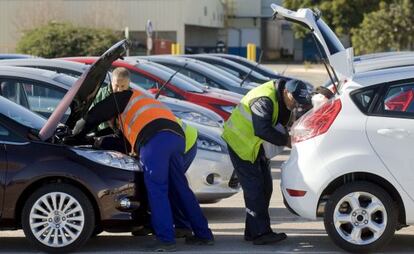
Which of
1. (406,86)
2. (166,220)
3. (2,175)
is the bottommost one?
(166,220)

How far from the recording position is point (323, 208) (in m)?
6.64

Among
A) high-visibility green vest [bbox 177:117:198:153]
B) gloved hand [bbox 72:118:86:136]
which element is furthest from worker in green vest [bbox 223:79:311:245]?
gloved hand [bbox 72:118:86:136]

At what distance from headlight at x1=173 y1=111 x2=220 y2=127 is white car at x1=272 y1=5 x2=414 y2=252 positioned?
3301 millimetres

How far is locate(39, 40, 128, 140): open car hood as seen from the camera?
266 inches

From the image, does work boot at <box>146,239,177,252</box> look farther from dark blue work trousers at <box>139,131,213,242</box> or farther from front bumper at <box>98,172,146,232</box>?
front bumper at <box>98,172,146,232</box>

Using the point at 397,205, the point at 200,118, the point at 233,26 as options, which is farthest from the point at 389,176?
the point at 233,26

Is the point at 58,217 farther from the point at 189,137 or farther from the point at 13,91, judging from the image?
the point at 13,91

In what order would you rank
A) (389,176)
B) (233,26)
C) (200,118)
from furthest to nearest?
(233,26) < (200,118) < (389,176)

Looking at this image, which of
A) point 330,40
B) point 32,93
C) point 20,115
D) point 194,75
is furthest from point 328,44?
point 194,75

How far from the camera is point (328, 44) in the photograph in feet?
22.7

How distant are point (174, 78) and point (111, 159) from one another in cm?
565

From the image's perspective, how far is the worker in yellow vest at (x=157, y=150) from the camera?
6695 millimetres

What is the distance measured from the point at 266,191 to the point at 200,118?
3.22 meters

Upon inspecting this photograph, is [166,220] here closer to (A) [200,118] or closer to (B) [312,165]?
(B) [312,165]
